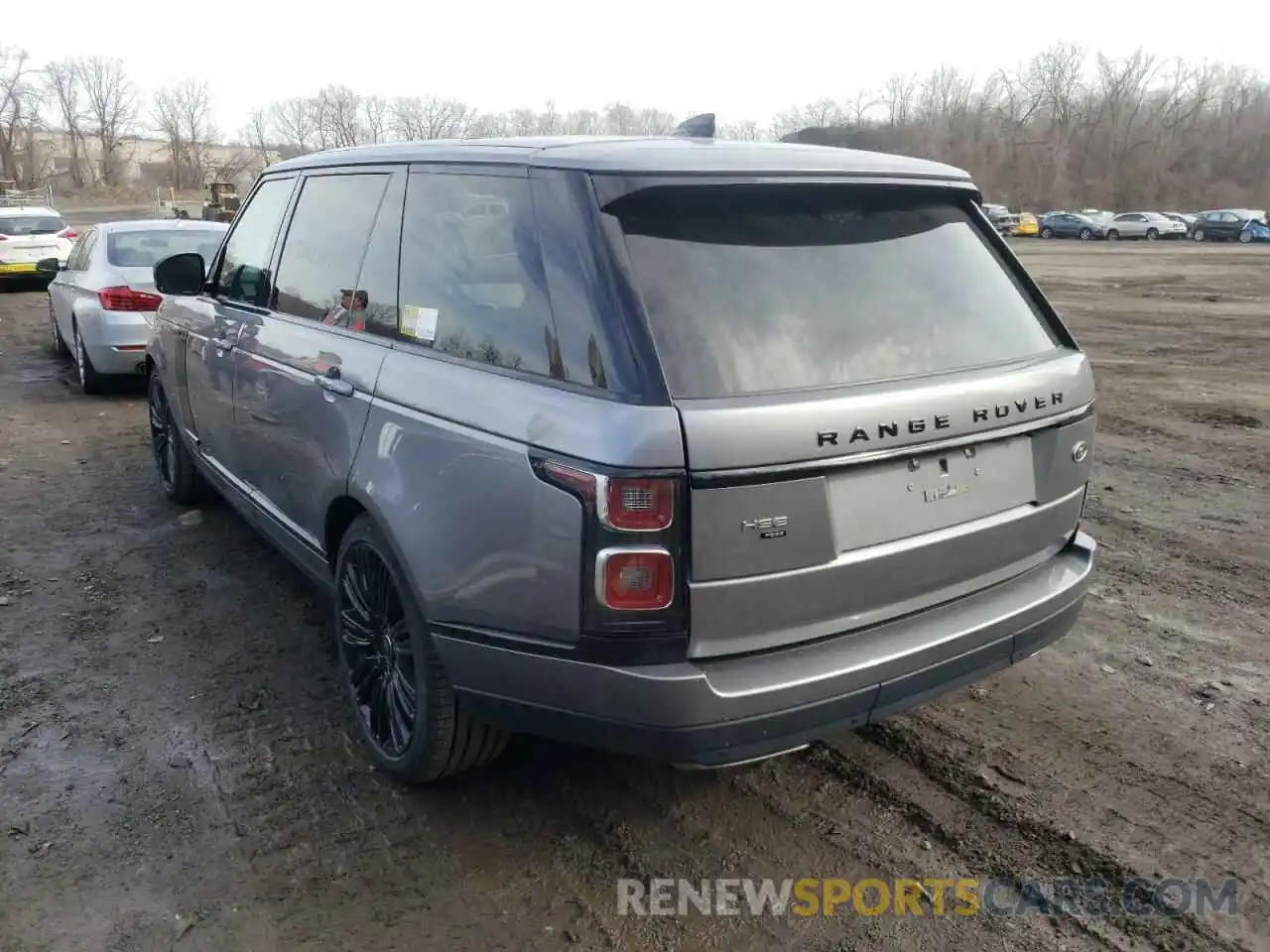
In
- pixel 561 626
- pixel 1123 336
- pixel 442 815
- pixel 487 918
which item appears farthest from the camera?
pixel 1123 336

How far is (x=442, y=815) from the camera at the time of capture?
123 inches

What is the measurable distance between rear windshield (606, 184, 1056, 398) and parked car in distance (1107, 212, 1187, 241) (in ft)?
184

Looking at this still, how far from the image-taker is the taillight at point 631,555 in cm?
234

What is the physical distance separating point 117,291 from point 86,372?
997 millimetres

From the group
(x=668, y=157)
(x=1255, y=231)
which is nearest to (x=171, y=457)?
(x=668, y=157)

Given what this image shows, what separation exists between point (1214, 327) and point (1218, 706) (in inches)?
511

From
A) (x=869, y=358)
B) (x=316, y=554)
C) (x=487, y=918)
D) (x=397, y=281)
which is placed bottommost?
(x=487, y=918)

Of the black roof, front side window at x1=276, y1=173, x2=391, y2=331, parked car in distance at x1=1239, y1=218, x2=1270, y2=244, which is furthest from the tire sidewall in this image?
parked car in distance at x1=1239, y1=218, x2=1270, y2=244

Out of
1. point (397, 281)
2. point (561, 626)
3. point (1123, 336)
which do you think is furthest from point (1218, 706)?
point (1123, 336)

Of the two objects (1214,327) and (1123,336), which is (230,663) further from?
(1214,327)

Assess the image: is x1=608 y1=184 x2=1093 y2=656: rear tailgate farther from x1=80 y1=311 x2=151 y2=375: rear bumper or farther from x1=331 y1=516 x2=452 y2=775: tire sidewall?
x1=80 y1=311 x2=151 y2=375: rear bumper

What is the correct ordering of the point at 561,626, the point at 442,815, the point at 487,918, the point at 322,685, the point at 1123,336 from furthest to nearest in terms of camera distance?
the point at 1123,336, the point at 322,685, the point at 442,815, the point at 487,918, the point at 561,626

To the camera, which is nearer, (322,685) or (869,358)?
(869,358)

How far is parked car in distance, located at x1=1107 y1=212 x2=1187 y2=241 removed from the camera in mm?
51906
